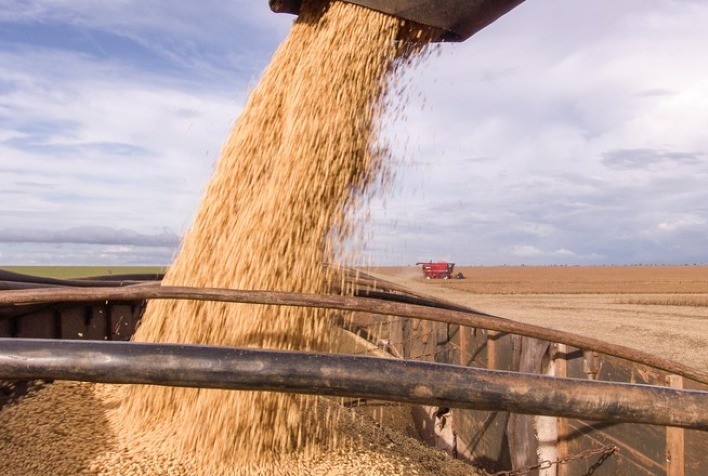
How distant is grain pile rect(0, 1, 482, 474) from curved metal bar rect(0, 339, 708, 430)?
5.98ft

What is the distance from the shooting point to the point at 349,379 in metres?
0.85

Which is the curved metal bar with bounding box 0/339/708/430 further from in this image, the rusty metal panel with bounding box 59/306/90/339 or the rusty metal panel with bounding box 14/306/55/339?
the rusty metal panel with bounding box 59/306/90/339

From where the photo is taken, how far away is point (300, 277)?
9.25 feet

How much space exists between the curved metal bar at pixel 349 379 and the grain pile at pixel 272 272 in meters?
1.82

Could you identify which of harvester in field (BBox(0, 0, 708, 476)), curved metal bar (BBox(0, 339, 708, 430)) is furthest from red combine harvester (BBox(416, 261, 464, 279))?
curved metal bar (BBox(0, 339, 708, 430))

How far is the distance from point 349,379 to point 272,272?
195 cm

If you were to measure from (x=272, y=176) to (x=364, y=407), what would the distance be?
1.89 meters

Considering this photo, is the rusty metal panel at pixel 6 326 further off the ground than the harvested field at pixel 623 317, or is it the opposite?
the rusty metal panel at pixel 6 326

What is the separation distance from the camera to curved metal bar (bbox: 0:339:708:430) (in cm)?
85

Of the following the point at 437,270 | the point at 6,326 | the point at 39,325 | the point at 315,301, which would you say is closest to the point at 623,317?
the point at 39,325

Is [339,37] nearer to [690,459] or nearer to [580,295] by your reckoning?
[690,459]

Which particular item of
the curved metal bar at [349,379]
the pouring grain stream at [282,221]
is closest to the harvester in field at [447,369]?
the curved metal bar at [349,379]

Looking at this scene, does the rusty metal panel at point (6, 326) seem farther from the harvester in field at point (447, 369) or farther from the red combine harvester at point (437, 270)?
the red combine harvester at point (437, 270)

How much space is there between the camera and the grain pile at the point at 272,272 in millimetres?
2654
